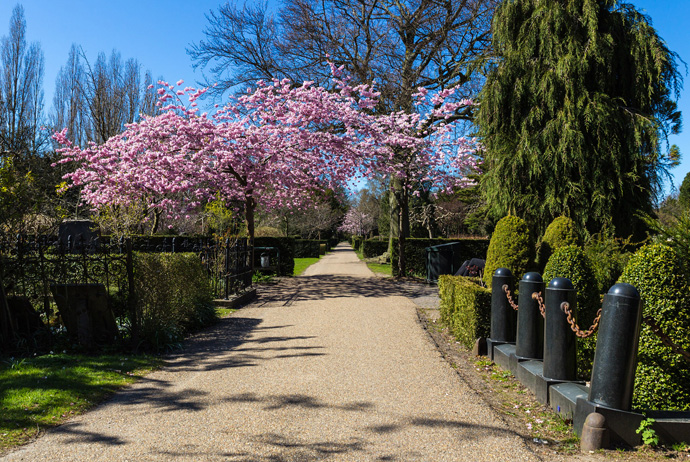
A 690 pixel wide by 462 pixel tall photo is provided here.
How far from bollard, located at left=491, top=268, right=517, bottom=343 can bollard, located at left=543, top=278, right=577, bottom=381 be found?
4.98 feet

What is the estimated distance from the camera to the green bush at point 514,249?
326 inches

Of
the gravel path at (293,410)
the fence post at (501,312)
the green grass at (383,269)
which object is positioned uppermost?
the fence post at (501,312)

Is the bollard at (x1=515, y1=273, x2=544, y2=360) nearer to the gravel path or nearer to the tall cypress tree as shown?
the gravel path

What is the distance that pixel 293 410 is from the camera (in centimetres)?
422

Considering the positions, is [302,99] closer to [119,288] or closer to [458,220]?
[119,288]

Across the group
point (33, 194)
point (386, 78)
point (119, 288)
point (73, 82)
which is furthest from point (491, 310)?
point (73, 82)

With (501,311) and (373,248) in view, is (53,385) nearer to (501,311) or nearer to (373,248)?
(501,311)

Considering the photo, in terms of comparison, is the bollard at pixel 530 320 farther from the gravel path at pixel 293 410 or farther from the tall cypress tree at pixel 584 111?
the tall cypress tree at pixel 584 111

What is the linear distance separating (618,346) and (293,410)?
2651 mm

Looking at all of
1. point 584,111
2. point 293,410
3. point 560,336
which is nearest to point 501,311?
point 560,336

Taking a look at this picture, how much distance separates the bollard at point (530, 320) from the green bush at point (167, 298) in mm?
4609

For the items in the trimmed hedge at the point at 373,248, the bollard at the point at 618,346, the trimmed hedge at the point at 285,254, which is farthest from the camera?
the trimmed hedge at the point at 373,248

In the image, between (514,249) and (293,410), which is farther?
(514,249)

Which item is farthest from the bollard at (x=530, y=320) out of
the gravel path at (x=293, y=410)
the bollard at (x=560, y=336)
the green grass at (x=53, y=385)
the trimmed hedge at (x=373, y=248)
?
the trimmed hedge at (x=373, y=248)
